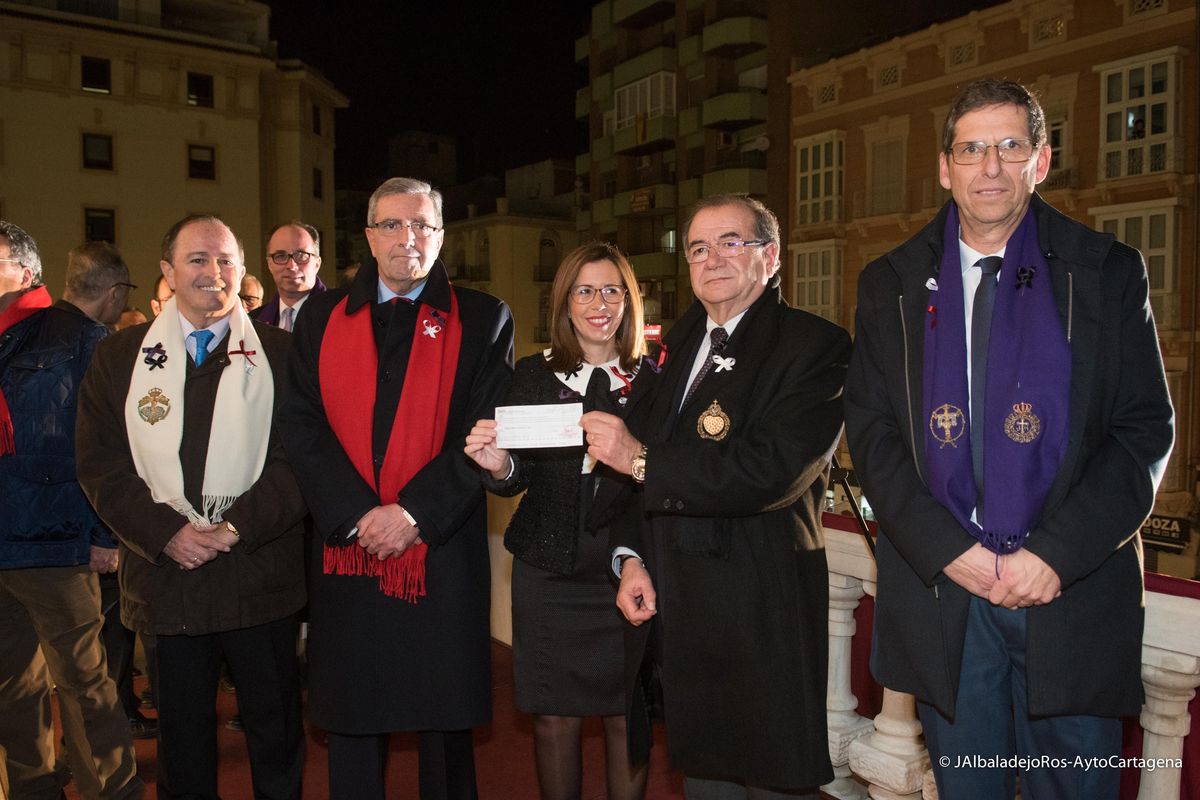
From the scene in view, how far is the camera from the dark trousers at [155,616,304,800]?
2.68 meters

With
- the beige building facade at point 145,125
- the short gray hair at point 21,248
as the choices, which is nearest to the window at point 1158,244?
the short gray hair at point 21,248

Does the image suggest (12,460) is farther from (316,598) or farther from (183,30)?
(183,30)

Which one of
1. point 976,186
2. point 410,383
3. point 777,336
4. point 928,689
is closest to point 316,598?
point 410,383

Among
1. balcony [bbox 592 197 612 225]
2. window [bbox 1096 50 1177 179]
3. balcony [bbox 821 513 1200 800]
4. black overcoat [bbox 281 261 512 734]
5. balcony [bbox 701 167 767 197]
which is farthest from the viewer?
balcony [bbox 592 197 612 225]

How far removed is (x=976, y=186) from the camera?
1.89 m

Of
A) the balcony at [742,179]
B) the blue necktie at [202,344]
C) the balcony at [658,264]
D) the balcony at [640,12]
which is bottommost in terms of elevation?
the blue necktie at [202,344]

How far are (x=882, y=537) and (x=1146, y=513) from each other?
20.7 inches

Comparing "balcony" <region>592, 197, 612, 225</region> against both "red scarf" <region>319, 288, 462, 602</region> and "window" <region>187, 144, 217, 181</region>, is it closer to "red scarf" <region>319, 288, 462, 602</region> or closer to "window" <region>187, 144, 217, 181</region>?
"window" <region>187, 144, 217, 181</region>

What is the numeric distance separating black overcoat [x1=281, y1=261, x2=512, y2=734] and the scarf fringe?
3 cm

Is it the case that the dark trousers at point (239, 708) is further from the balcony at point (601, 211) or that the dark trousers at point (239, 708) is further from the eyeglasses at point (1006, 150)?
the balcony at point (601, 211)

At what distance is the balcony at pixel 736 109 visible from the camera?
70.3 ft

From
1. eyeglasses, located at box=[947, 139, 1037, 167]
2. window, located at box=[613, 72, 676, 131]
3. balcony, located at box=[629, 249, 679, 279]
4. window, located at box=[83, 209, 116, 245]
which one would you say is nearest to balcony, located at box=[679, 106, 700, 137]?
window, located at box=[613, 72, 676, 131]

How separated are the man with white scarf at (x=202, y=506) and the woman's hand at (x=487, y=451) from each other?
0.65 m

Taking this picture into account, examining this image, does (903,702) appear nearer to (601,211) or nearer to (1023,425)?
(1023,425)
